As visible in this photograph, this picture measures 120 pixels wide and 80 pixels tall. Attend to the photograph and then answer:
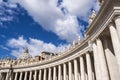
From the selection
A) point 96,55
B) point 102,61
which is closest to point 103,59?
point 102,61

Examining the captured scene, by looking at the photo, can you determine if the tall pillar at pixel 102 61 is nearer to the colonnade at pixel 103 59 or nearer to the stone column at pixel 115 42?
the colonnade at pixel 103 59

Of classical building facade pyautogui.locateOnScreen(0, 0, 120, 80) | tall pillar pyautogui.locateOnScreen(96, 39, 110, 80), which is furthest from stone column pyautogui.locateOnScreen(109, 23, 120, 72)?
tall pillar pyautogui.locateOnScreen(96, 39, 110, 80)

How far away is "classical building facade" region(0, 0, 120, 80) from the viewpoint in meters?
36.4

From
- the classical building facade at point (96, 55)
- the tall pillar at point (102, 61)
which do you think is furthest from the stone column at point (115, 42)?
the tall pillar at point (102, 61)

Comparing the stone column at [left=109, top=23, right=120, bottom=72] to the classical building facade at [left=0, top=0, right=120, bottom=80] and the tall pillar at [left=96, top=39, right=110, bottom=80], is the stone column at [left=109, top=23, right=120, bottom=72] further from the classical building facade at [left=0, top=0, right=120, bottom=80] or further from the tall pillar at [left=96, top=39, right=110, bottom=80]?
the tall pillar at [left=96, top=39, right=110, bottom=80]

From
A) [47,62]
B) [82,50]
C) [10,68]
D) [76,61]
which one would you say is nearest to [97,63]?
[82,50]

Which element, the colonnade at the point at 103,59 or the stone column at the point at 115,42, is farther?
the colonnade at the point at 103,59

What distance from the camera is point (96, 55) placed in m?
45.6

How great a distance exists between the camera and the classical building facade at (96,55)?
3641 cm

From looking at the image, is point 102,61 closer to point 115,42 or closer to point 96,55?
point 96,55

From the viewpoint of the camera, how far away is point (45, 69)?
93.9 meters

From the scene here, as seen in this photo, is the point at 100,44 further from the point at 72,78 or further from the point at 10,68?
the point at 10,68

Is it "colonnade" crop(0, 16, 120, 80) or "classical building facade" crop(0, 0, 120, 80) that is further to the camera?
"classical building facade" crop(0, 0, 120, 80)

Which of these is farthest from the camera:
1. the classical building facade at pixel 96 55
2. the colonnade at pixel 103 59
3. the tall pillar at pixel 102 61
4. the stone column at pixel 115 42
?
the tall pillar at pixel 102 61
